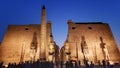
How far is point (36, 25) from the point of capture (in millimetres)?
32156

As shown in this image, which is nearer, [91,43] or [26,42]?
[91,43]

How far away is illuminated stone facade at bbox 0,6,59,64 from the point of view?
27.6 meters

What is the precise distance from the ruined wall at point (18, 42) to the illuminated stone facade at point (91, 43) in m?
3.93

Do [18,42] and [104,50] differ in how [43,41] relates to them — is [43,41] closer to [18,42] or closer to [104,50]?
[18,42]

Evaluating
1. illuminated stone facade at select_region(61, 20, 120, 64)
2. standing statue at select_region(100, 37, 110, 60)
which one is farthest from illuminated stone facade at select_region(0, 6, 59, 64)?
standing statue at select_region(100, 37, 110, 60)

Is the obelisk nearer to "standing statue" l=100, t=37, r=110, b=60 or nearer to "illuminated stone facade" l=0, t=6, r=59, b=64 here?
"illuminated stone facade" l=0, t=6, r=59, b=64

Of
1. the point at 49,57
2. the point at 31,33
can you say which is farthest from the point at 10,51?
the point at 49,57

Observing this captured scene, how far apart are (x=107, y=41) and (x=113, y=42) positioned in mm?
928

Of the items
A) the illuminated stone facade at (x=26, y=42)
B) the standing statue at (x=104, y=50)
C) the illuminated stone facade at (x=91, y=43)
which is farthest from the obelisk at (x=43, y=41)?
the standing statue at (x=104, y=50)

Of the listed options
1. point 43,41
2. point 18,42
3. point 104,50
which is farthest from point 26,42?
point 104,50

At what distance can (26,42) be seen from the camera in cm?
3075

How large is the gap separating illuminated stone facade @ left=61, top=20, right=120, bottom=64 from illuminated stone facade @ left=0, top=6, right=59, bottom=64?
269 cm

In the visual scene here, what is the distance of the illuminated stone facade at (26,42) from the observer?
27.6 m

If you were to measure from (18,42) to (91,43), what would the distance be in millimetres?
11363
